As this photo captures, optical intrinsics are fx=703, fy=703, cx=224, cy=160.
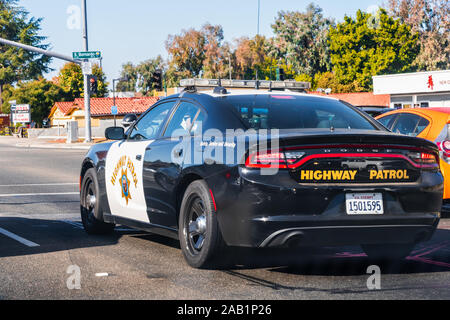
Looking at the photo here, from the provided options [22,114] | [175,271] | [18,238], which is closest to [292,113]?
[175,271]

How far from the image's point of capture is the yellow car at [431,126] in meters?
9.93

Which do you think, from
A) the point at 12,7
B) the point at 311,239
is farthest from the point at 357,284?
the point at 12,7

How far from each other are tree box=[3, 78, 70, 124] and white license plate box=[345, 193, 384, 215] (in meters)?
94.7

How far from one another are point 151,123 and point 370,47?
70.1 metres

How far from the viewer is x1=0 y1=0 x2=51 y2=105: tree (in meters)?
109

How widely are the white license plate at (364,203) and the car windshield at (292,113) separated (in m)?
0.99

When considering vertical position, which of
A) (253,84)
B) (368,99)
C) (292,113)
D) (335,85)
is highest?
(335,85)

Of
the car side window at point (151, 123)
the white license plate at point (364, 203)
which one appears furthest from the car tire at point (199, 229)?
the car side window at point (151, 123)

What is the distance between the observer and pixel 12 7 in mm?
112438

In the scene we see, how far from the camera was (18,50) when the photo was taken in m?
112

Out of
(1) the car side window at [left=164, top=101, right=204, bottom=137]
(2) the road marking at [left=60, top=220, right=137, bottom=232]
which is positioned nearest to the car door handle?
(1) the car side window at [left=164, top=101, right=204, bottom=137]

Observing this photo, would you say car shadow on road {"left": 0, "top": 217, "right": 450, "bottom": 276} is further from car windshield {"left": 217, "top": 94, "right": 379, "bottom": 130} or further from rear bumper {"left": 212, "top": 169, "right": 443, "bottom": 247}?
car windshield {"left": 217, "top": 94, "right": 379, "bottom": 130}

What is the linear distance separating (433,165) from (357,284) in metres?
1.29

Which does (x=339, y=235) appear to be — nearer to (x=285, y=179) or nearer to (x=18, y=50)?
(x=285, y=179)
